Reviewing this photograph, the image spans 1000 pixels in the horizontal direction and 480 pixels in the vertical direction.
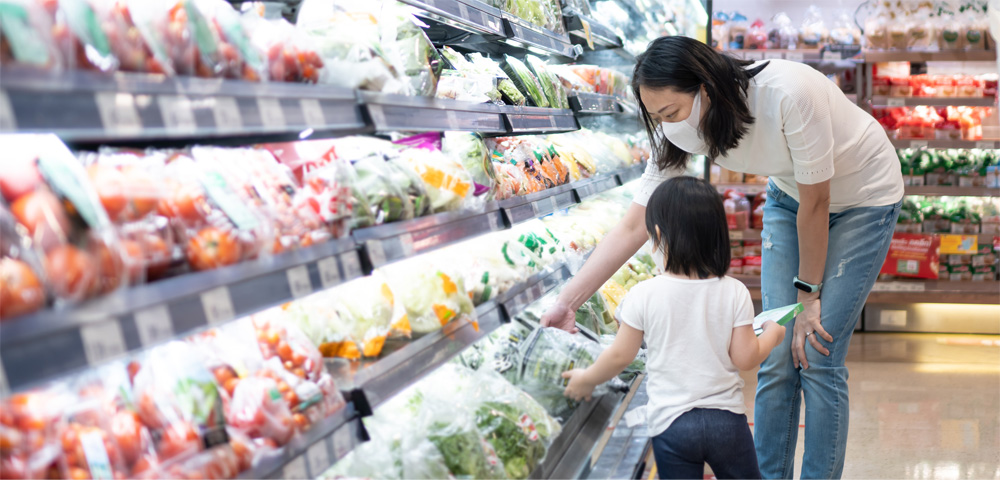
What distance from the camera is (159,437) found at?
1.14 meters

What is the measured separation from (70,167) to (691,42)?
1.45 m

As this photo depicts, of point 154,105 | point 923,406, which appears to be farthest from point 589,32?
point 154,105

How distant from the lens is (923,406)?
4039 millimetres

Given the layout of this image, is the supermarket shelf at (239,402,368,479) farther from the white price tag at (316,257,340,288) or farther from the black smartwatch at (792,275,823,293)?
the black smartwatch at (792,275,823,293)

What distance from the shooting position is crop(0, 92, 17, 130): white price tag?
2.63ft

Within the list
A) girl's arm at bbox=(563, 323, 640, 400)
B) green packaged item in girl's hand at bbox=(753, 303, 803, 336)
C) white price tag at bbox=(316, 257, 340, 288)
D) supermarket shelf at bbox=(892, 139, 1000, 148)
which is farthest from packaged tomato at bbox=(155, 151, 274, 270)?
supermarket shelf at bbox=(892, 139, 1000, 148)

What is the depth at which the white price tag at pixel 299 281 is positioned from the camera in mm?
1249

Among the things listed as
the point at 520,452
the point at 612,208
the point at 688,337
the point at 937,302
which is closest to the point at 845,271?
the point at 688,337

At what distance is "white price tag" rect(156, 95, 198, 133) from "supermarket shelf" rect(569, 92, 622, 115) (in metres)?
2.19

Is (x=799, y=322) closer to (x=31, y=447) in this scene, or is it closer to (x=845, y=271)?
(x=845, y=271)

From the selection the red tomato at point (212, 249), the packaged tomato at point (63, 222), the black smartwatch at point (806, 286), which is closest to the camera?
the packaged tomato at point (63, 222)

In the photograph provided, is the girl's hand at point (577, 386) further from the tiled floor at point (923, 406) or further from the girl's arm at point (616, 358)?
the tiled floor at point (923, 406)

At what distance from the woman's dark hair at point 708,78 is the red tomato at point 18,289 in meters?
1.50

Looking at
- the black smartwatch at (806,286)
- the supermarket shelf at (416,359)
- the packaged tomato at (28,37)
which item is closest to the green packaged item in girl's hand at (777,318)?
the black smartwatch at (806,286)
